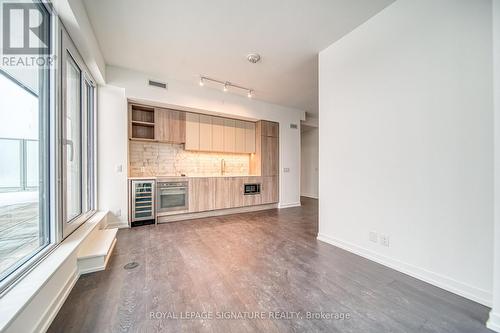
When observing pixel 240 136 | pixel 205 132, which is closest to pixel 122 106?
pixel 205 132

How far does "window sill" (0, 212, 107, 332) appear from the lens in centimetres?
102

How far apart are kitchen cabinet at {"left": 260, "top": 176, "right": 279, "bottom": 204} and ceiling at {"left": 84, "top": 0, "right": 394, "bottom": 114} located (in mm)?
2605

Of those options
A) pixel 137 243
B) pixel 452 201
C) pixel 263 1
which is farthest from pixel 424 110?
pixel 137 243

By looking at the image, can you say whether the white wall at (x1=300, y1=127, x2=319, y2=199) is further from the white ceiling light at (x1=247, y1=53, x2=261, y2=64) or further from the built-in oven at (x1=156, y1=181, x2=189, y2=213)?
the built-in oven at (x1=156, y1=181, x2=189, y2=213)

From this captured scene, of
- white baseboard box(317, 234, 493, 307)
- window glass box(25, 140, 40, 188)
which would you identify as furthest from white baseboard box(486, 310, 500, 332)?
window glass box(25, 140, 40, 188)

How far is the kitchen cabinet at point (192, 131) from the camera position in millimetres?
4418

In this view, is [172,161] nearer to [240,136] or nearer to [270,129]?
[240,136]

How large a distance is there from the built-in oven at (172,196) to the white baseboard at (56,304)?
2.00m

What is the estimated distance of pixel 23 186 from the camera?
5.00ft

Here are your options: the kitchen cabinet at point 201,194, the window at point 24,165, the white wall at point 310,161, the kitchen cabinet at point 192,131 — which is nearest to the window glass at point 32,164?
the window at point 24,165

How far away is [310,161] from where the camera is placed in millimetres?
7637

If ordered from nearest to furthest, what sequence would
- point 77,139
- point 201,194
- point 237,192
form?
point 77,139, point 201,194, point 237,192

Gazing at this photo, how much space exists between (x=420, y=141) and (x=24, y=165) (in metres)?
3.57

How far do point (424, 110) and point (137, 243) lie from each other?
3.94 m
